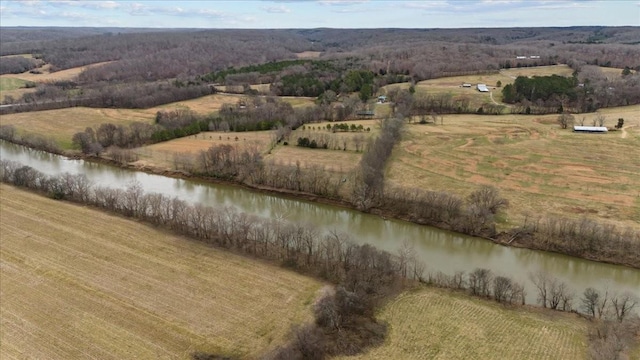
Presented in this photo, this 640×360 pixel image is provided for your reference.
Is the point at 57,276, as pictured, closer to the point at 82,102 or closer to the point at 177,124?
the point at 177,124

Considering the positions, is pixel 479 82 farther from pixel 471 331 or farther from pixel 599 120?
pixel 471 331

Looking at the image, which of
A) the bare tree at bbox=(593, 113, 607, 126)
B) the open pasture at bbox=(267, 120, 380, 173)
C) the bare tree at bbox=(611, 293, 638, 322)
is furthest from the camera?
the bare tree at bbox=(593, 113, 607, 126)

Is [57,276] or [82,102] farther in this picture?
[82,102]

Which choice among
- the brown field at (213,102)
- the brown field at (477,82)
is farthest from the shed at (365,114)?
the brown field at (477,82)

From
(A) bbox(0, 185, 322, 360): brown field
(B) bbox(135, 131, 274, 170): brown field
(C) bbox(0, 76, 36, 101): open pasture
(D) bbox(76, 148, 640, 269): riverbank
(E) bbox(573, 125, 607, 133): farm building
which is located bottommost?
(A) bbox(0, 185, 322, 360): brown field

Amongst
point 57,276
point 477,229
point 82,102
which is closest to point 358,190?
point 477,229

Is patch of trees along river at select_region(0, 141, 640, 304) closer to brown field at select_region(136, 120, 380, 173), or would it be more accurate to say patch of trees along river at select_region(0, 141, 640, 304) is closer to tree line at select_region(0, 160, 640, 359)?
tree line at select_region(0, 160, 640, 359)

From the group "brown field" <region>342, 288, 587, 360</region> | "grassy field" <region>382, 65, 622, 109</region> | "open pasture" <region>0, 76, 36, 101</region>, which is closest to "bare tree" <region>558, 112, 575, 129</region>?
"grassy field" <region>382, 65, 622, 109</region>
